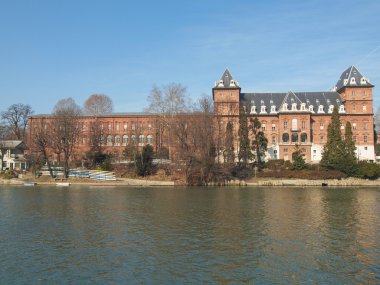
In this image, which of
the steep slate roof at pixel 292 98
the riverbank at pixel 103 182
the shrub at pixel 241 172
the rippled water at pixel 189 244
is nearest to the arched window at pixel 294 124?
the steep slate roof at pixel 292 98

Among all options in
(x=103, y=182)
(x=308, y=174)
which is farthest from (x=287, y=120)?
(x=103, y=182)

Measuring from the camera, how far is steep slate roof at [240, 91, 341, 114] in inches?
3211

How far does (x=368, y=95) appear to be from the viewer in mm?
78812

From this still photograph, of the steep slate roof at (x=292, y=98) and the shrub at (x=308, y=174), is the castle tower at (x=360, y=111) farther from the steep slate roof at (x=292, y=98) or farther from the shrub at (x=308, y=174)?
the shrub at (x=308, y=174)

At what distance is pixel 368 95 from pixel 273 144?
856 inches

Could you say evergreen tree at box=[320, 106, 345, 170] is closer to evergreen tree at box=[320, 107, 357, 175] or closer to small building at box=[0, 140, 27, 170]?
evergreen tree at box=[320, 107, 357, 175]

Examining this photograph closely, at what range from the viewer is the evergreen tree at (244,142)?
208ft

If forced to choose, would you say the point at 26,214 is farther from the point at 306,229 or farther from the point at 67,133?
the point at 67,133

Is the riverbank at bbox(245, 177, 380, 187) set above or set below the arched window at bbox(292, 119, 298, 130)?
below

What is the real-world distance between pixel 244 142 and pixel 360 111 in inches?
1220

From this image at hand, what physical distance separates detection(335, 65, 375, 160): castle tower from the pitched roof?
23120 mm

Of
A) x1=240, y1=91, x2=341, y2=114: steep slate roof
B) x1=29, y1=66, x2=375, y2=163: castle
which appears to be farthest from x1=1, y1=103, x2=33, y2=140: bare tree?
x1=240, y1=91, x2=341, y2=114: steep slate roof

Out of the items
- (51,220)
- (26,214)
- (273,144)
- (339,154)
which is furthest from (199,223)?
(273,144)

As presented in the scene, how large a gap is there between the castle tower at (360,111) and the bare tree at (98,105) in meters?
53.2
